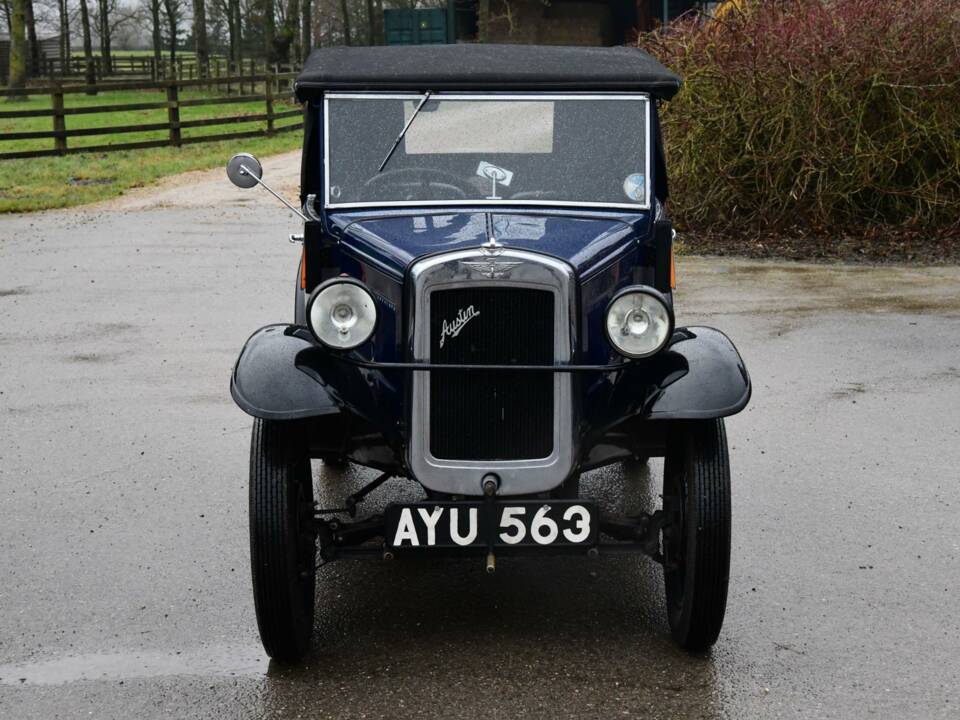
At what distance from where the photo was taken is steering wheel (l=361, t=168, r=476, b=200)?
16.6ft

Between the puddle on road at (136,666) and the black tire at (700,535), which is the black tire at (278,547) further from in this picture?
the black tire at (700,535)

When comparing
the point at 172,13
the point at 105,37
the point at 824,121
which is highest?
the point at 172,13

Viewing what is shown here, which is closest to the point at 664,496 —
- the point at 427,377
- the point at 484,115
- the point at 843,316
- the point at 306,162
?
the point at 427,377

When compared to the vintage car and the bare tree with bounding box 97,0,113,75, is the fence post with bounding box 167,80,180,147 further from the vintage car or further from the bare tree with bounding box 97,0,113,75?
the bare tree with bounding box 97,0,113,75

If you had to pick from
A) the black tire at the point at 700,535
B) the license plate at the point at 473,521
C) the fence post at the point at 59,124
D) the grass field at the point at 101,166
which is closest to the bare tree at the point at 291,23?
the grass field at the point at 101,166

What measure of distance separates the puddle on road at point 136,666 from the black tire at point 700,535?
1418 mm

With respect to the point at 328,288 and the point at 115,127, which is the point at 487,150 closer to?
the point at 328,288

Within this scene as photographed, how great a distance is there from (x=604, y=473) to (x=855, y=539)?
4.84ft

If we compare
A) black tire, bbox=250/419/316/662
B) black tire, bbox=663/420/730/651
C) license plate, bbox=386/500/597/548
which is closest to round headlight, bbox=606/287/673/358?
black tire, bbox=663/420/730/651

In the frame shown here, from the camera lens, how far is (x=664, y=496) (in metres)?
4.59

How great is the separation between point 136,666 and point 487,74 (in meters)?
2.61

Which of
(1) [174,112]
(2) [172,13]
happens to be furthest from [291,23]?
(1) [174,112]

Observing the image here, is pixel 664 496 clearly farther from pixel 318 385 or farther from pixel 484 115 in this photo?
pixel 484 115

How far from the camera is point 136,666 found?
4.32 m
